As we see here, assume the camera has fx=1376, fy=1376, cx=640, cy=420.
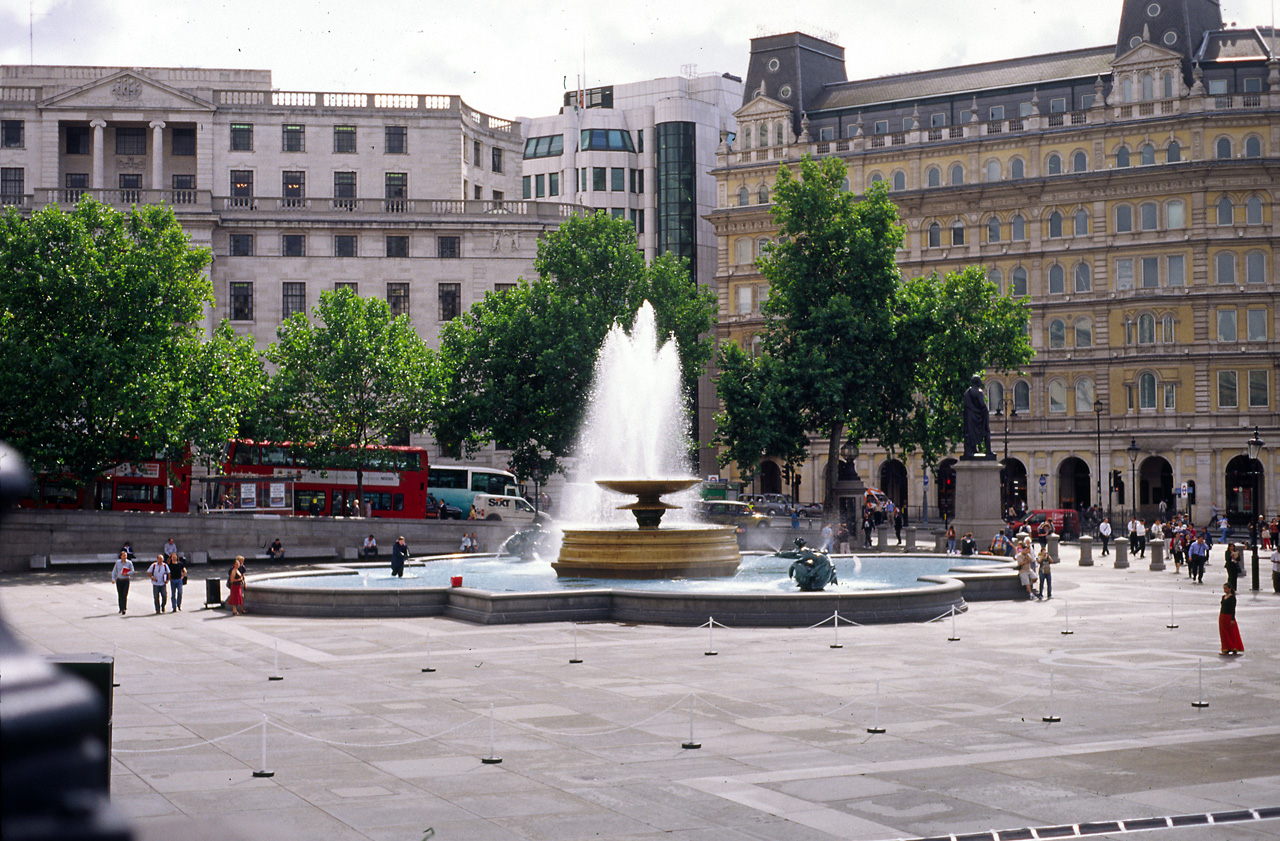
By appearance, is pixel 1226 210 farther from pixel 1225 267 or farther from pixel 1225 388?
pixel 1225 388

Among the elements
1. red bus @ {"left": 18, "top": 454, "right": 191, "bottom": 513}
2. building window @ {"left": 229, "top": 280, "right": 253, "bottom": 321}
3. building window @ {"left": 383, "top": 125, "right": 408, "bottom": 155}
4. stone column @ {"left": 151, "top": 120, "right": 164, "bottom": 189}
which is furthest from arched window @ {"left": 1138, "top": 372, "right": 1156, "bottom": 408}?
stone column @ {"left": 151, "top": 120, "right": 164, "bottom": 189}

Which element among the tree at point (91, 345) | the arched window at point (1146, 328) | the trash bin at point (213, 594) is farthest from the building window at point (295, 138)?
the trash bin at point (213, 594)

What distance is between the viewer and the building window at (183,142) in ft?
245

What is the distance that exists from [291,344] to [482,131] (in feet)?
93.3

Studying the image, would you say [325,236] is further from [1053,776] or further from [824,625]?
[1053,776]

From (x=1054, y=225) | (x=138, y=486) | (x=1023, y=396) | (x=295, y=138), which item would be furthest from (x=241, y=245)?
(x=1054, y=225)

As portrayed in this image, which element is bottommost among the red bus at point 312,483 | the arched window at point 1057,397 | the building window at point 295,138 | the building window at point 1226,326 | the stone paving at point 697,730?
the stone paving at point 697,730

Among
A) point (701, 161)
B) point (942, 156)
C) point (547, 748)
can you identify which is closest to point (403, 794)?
point (547, 748)

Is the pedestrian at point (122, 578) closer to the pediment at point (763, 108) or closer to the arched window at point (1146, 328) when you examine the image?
the arched window at point (1146, 328)

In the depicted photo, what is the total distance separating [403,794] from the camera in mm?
11578

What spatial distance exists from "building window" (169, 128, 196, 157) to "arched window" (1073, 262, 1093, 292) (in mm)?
48840

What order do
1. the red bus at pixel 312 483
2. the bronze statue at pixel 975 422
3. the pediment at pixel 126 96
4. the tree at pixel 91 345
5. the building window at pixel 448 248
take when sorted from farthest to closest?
the building window at pixel 448 248, the pediment at pixel 126 96, the red bus at pixel 312 483, the tree at pixel 91 345, the bronze statue at pixel 975 422

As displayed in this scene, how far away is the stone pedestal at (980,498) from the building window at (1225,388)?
31493 mm

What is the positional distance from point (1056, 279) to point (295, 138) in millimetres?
43005
